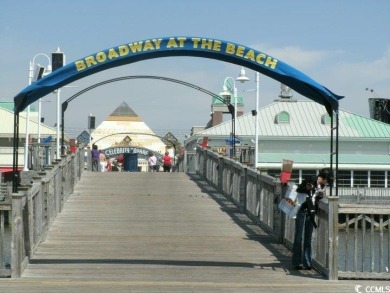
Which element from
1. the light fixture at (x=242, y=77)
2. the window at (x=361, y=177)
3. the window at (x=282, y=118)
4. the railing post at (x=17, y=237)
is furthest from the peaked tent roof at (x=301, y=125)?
the railing post at (x=17, y=237)

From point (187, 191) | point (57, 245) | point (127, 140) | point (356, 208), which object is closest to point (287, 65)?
point (356, 208)

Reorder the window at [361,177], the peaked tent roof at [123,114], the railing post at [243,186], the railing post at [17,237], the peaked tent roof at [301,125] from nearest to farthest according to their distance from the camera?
the railing post at [17,237], the railing post at [243,186], the window at [361,177], the peaked tent roof at [301,125], the peaked tent roof at [123,114]

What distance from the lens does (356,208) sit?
1359cm

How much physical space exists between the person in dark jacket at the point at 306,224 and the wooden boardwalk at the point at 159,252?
0.19 m

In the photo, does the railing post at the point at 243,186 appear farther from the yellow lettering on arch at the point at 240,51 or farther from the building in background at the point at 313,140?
→ the building in background at the point at 313,140

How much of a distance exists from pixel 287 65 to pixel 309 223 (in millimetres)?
2235

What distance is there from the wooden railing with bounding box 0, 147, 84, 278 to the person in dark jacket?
380 cm

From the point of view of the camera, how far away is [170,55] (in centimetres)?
1431

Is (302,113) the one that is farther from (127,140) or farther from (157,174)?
(157,174)

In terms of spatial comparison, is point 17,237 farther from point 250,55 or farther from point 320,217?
point 320,217

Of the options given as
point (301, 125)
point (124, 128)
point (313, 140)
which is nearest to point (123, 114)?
point (124, 128)

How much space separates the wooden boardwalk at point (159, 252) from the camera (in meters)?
12.8

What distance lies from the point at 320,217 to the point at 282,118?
70.5 metres

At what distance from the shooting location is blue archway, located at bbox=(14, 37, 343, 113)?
45.8 feet
